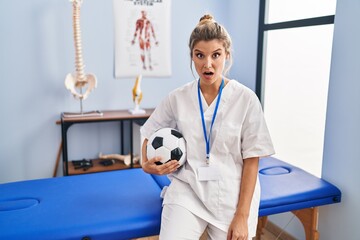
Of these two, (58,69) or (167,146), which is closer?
(167,146)

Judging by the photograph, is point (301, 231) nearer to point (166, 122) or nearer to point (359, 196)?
point (359, 196)

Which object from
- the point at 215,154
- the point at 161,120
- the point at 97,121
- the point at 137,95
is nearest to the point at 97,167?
the point at 97,121

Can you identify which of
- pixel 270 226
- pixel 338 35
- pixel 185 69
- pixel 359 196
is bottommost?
pixel 270 226

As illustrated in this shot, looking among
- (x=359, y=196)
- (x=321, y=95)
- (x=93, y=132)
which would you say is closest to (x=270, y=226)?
(x=359, y=196)

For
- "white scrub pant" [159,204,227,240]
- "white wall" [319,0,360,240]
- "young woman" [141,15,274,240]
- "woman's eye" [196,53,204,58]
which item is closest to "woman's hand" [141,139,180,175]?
"young woman" [141,15,274,240]

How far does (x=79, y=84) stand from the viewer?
7.89 ft

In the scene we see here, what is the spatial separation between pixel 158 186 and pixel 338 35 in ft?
3.85

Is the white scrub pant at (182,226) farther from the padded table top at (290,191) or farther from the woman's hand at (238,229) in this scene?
the padded table top at (290,191)

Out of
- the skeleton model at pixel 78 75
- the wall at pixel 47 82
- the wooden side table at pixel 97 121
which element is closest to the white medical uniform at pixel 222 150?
the wooden side table at pixel 97 121

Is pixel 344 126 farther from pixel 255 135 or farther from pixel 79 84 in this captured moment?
pixel 79 84

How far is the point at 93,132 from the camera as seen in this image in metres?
2.65

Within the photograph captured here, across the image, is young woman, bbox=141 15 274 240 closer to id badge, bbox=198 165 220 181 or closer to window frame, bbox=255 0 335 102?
id badge, bbox=198 165 220 181

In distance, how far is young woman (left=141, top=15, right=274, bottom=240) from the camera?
4.18 ft

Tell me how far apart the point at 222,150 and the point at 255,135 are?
14 centimetres
